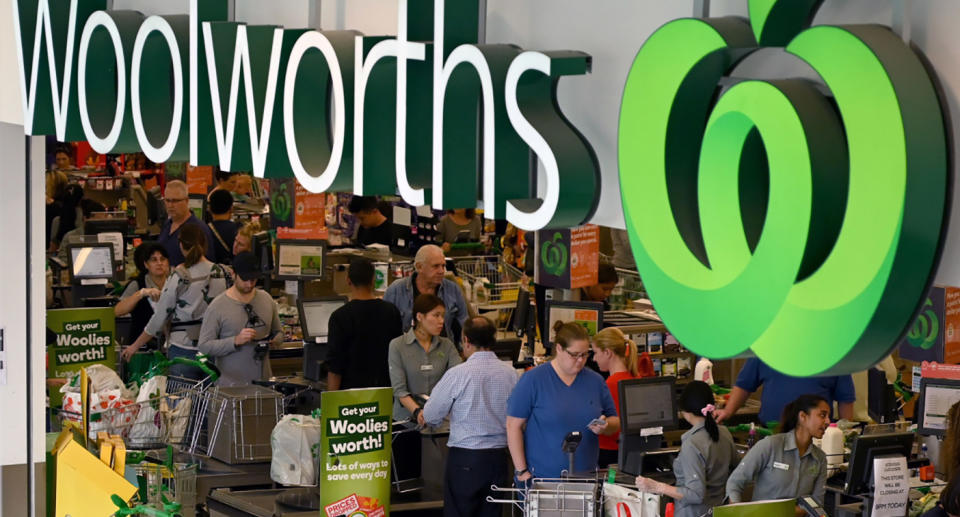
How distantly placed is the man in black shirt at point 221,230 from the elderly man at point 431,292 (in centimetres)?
323

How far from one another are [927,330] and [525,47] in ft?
20.3

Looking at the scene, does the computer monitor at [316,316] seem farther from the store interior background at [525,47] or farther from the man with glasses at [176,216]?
the store interior background at [525,47]

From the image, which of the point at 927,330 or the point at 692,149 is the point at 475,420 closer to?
the point at 927,330

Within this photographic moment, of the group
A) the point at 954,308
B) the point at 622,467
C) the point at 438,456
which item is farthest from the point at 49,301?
the point at 954,308

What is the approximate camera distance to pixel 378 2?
4617 mm

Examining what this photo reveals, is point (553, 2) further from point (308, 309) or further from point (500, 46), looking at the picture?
point (308, 309)

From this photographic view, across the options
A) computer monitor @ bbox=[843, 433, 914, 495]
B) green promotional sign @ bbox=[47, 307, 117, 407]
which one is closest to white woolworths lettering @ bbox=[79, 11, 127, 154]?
green promotional sign @ bbox=[47, 307, 117, 407]

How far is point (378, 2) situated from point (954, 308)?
591 cm

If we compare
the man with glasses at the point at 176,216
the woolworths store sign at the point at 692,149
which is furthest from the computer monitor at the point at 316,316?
the woolworths store sign at the point at 692,149

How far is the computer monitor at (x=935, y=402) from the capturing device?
26.8 ft

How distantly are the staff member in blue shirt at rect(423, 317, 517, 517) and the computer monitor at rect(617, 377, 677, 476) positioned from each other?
744 mm

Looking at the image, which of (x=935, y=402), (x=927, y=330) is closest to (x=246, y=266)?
(x=935, y=402)

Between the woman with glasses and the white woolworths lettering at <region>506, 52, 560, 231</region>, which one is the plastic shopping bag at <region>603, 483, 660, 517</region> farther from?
the woman with glasses

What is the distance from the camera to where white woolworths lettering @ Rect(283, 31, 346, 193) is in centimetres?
430
